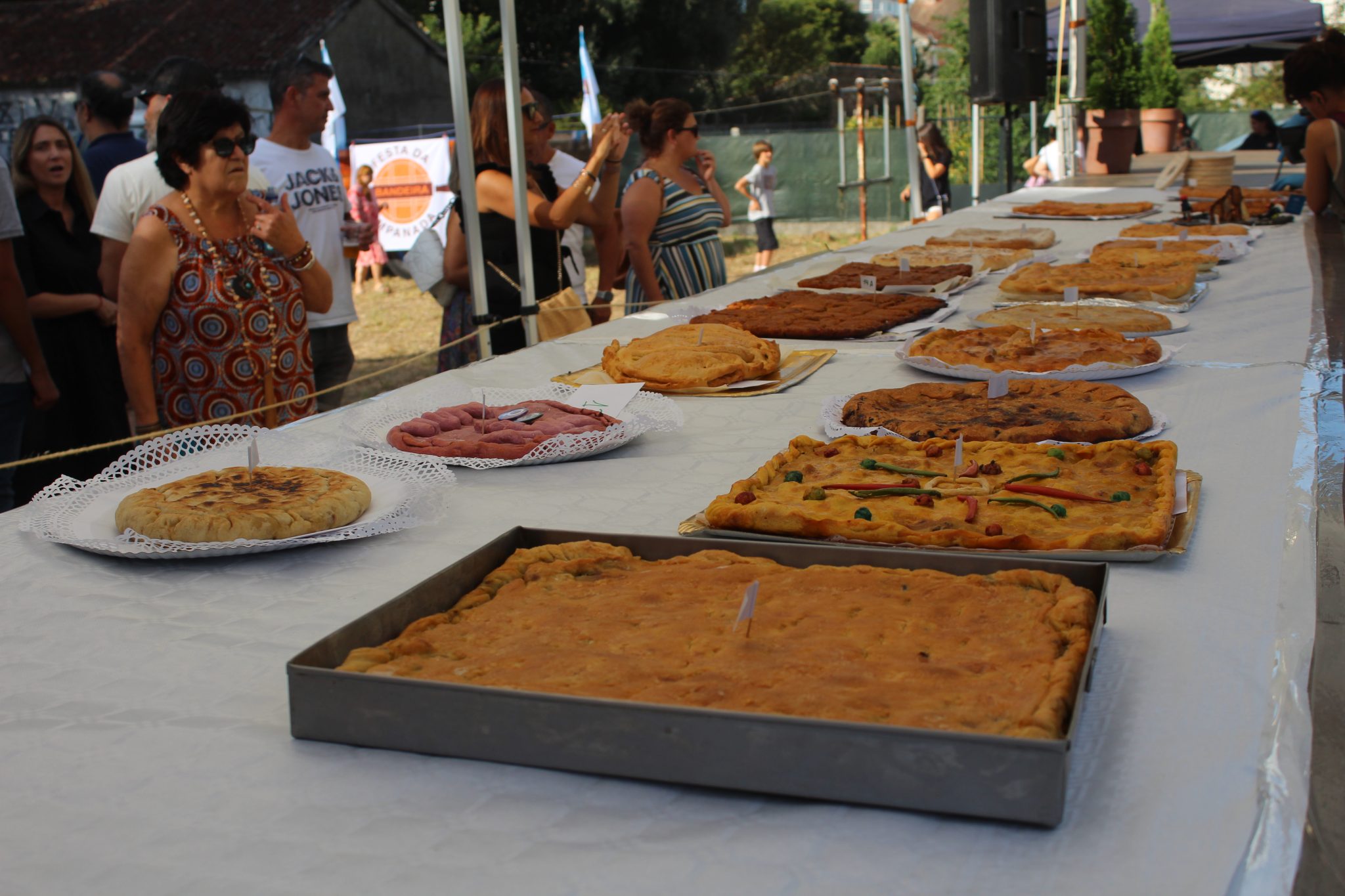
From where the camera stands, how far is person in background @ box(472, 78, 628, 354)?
3629 mm

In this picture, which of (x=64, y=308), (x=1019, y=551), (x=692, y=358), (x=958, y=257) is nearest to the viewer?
(x=1019, y=551)

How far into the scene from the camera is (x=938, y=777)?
0.84 m

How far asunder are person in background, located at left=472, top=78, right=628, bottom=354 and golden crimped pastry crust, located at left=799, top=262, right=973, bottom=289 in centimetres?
75

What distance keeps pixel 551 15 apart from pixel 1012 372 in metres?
22.4

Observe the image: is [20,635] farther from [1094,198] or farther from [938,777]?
[1094,198]

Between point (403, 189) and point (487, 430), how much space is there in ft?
36.8

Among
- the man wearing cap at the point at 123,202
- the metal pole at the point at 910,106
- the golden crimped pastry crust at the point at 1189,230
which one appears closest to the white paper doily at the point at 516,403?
the man wearing cap at the point at 123,202

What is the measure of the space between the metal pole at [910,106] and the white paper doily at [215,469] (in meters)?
5.03

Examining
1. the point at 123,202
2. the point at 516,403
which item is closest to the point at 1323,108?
the point at 516,403

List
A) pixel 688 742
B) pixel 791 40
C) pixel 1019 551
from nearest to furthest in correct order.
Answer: pixel 688 742 → pixel 1019 551 → pixel 791 40

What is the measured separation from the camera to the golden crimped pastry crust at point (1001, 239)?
4414 mm

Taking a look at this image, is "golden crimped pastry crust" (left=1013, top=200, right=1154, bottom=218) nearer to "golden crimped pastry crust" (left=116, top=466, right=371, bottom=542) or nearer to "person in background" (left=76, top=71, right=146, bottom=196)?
"person in background" (left=76, top=71, right=146, bottom=196)

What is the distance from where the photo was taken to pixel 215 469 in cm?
177

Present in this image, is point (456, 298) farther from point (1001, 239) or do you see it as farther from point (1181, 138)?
point (1181, 138)
